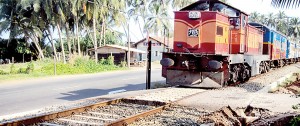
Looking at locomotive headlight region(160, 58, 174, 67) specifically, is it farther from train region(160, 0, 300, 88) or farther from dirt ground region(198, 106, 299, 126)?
dirt ground region(198, 106, 299, 126)

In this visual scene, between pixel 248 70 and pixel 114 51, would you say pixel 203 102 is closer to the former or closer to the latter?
pixel 248 70

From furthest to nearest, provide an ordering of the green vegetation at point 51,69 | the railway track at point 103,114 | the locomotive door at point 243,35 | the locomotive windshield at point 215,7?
the green vegetation at point 51,69 < the locomotive door at point 243,35 < the locomotive windshield at point 215,7 < the railway track at point 103,114

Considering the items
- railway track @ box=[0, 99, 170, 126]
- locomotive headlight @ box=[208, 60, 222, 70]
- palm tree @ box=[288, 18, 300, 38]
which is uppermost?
palm tree @ box=[288, 18, 300, 38]

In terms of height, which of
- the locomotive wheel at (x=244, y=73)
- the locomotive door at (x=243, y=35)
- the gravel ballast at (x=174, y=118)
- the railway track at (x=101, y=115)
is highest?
the locomotive door at (x=243, y=35)

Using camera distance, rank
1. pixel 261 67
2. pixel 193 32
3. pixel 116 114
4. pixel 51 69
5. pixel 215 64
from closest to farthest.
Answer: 1. pixel 116 114
2. pixel 215 64
3. pixel 193 32
4. pixel 261 67
5. pixel 51 69

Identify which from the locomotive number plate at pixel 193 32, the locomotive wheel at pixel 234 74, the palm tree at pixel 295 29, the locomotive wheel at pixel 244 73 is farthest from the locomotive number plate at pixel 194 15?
the palm tree at pixel 295 29

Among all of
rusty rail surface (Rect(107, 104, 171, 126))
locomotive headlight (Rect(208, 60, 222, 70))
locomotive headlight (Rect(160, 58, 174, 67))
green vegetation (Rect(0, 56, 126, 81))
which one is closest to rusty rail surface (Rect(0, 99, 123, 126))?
rusty rail surface (Rect(107, 104, 171, 126))

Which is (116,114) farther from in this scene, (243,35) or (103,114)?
(243,35)

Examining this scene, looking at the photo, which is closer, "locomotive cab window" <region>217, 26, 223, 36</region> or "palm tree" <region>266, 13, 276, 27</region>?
"locomotive cab window" <region>217, 26, 223, 36</region>

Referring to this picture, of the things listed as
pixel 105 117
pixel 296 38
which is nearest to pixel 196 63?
pixel 105 117

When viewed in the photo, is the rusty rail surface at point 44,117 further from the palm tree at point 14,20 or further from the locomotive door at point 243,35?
the palm tree at point 14,20

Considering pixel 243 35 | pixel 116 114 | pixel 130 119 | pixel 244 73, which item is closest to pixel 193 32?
pixel 243 35

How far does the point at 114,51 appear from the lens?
42531mm

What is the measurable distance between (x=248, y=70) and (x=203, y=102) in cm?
678
